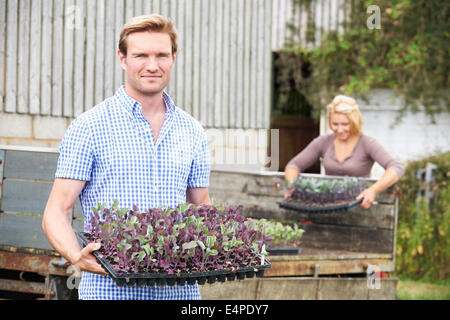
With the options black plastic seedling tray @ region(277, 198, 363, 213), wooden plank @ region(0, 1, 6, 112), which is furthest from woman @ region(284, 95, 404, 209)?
wooden plank @ region(0, 1, 6, 112)

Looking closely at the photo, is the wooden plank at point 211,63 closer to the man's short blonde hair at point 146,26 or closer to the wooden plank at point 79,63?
the wooden plank at point 79,63

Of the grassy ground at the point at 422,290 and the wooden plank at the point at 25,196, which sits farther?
the grassy ground at the point at 422,290

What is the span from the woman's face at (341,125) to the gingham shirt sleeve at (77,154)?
3.74 metres

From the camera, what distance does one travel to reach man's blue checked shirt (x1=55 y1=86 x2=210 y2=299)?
9.04ft

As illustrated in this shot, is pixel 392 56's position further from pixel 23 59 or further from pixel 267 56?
pixel 23 59

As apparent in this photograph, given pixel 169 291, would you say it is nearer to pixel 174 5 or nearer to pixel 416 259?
pixel 174 5

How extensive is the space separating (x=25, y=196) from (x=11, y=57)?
2240 mm

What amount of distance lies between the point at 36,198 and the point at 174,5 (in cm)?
360

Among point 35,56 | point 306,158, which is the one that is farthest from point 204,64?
point 306,158

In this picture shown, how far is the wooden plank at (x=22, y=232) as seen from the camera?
503cm

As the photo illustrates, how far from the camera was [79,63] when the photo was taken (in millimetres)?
7188

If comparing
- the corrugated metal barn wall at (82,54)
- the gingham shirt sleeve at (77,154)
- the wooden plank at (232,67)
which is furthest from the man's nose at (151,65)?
the wooden plank at (232,67)

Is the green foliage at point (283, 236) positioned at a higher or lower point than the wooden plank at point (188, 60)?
lower
